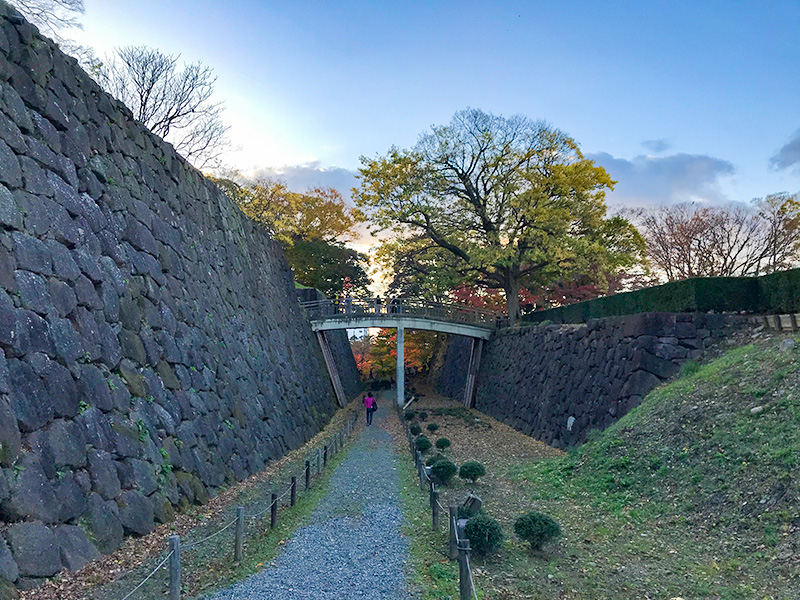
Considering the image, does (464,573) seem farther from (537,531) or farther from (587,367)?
(587,367)

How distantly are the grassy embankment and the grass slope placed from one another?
23 mm

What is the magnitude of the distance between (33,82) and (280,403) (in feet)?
36.2

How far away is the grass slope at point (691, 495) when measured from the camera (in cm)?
602

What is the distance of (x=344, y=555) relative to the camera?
7.23 m

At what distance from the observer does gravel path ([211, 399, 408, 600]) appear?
596cm

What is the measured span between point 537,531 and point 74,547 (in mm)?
5999

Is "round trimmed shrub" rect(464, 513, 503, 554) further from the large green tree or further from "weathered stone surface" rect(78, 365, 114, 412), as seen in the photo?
the large green tree

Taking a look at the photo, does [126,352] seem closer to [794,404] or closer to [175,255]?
[175,255]

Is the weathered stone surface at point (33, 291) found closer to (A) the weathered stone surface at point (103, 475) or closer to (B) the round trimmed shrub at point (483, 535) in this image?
(A) the weathered stone surface at point (103, 475)

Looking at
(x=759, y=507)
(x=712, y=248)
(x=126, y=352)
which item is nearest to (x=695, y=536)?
(x=759, y=507)

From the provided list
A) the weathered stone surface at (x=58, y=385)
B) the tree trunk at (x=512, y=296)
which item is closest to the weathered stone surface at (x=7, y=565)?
the weathered stone surface at (x=58, y=385)

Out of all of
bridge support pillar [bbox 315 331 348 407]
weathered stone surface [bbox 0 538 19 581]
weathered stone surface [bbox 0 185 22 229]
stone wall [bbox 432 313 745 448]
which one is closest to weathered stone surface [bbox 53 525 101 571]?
weathered stone surface [bbox 0 538 19 581]

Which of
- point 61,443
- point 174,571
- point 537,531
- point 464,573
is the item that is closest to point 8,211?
point 61,443

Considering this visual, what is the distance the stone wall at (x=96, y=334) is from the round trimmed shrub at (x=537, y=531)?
218 inches
